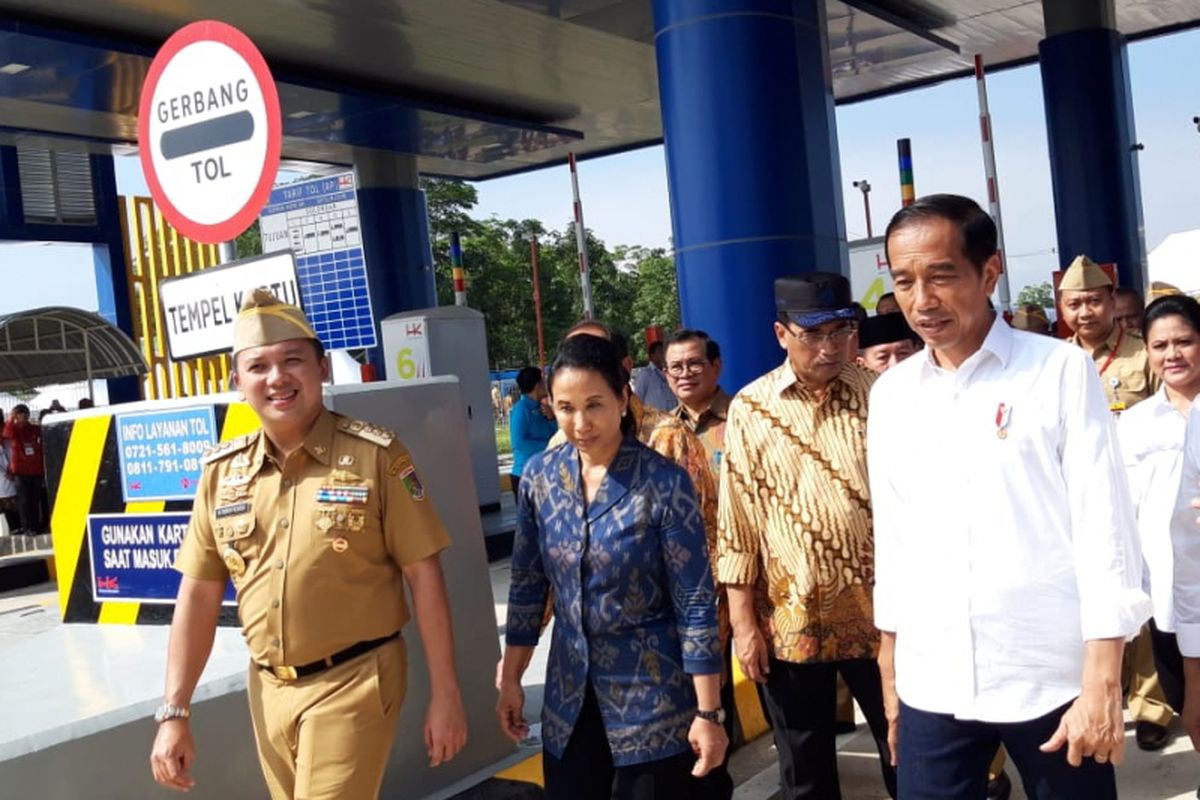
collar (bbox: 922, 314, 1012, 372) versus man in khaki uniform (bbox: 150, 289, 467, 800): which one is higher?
collar (bbox: 922, 314, 1012, 372)

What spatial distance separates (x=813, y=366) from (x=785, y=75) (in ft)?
13.8

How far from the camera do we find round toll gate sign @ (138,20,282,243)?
143 inches

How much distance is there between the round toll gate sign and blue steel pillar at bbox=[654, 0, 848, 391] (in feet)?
12.8

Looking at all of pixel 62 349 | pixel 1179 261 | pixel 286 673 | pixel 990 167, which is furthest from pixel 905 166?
pixel 1179 261

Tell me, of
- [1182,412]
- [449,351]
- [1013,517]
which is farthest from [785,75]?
[449,351]

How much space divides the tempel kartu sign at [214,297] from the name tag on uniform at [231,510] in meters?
0.82

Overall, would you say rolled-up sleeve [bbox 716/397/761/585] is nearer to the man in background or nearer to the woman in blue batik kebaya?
the woman in blue batik kebaya

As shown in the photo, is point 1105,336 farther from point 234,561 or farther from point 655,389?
point 234,561

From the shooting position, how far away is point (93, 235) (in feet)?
67.0

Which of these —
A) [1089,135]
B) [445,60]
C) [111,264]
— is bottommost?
[1089,135]

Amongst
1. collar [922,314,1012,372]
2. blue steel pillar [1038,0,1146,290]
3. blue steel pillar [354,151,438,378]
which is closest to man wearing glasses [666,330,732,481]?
collar [922,314,1012,372]

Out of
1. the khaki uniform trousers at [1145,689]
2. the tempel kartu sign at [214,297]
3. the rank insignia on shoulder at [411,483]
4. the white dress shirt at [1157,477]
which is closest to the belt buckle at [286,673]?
the rank insignia on shoulder at [411,483]

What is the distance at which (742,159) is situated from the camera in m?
7.15

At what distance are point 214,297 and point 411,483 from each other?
1323mm
